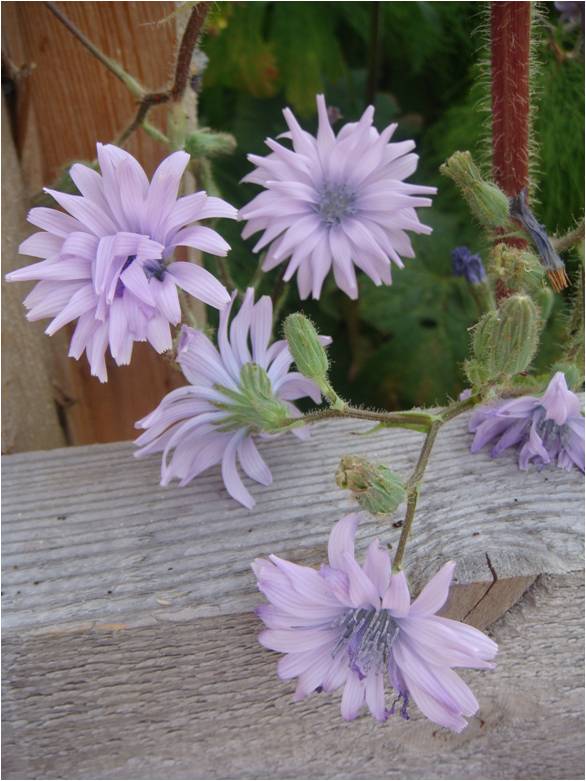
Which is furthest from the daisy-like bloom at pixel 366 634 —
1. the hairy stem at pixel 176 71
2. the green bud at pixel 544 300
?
the hairy stem at pixel 176 71

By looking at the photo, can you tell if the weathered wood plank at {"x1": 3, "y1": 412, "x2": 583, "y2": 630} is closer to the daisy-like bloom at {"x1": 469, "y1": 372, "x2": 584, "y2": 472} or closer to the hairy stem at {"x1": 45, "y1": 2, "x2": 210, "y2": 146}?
the daisy-like bloom at {"x1": 469, "y1": 372, "x2": 584, "y2": 472}

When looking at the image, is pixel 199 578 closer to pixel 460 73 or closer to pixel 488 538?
pixel 488 538

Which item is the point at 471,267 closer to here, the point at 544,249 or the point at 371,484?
→ the point at 544,249

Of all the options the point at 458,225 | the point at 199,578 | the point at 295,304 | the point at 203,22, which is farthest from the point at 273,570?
the point at 458,225

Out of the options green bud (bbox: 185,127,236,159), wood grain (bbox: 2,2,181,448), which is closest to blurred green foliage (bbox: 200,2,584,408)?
wood grain (bbox: 2,2,181,448)

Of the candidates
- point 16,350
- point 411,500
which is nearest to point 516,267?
point 411,500

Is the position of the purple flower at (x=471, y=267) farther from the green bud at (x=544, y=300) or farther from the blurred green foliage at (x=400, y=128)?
the blurred green foliage at (x=400, y=128)
